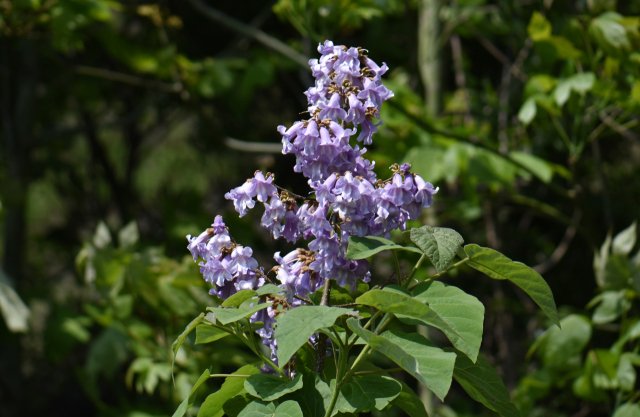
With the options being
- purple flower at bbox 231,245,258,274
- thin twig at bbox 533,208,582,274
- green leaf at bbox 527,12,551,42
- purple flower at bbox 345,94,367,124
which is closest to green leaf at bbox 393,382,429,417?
purple flower at bbox 231,245,258,274

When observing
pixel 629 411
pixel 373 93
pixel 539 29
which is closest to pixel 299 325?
pixel 373 93

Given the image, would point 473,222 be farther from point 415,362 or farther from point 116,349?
point 415,362

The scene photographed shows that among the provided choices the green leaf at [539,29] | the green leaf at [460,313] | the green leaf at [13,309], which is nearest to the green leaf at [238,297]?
the green leaf at [460,313]

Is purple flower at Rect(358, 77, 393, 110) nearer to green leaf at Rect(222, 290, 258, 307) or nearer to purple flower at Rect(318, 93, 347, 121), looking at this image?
purple flower at Rect(318, 93, 347, 121)

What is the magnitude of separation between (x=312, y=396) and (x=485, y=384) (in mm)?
233

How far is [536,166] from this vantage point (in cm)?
182

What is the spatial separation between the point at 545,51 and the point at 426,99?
81 centimetres

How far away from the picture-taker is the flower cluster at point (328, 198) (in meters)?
0.68

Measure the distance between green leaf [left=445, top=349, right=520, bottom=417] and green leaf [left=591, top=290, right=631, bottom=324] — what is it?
3.27 ft

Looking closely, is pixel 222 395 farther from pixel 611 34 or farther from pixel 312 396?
pixel 611 34

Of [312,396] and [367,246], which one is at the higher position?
[367,246]

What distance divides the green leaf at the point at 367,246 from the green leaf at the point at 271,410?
0.20 meters

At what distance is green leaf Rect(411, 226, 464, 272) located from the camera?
0.62 metres

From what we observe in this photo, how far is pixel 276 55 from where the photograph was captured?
2.86 m
